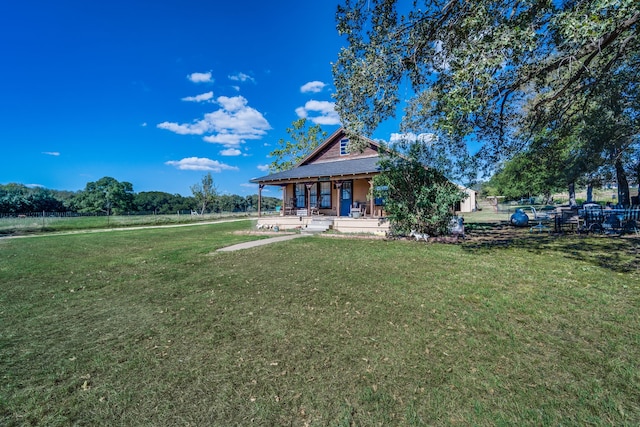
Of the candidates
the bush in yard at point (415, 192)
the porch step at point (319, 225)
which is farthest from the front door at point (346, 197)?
the bush in yard at point (415, 192)

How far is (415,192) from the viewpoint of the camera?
10.6 metres

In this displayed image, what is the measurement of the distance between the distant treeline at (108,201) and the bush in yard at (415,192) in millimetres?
30223

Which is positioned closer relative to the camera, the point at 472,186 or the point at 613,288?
the point at 613,288

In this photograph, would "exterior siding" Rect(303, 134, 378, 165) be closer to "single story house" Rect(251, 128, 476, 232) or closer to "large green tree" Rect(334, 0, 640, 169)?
"single story house" Rect(251, 128, 476, 232)

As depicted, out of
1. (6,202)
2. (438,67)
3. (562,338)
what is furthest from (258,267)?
(6,202)

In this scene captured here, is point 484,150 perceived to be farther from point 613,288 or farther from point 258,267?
point 258,267

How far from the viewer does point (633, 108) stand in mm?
11555

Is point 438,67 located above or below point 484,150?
above

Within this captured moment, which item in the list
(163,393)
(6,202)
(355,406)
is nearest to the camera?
(355,406)

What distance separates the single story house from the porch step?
2.44 feet

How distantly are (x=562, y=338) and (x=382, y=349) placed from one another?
2174 mm

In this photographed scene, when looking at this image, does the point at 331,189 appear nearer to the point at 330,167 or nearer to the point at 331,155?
the point at 330,167

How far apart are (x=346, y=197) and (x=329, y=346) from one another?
1535 centimetres

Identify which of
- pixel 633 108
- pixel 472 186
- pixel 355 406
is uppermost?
pixel 633 108
